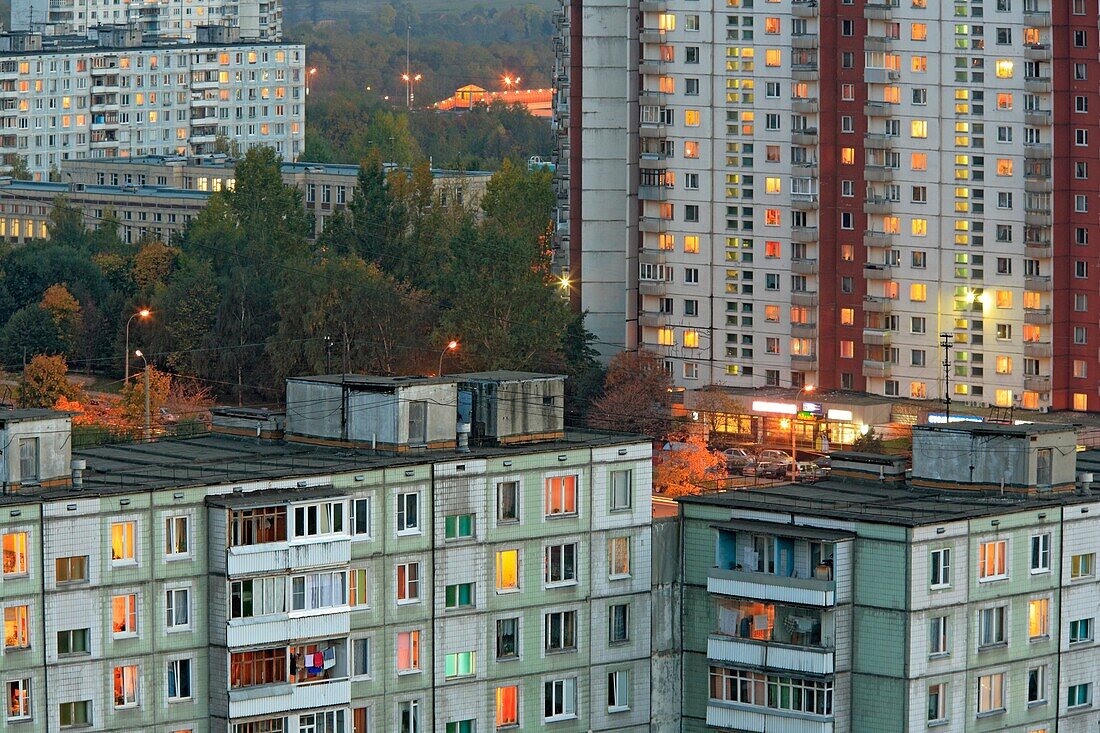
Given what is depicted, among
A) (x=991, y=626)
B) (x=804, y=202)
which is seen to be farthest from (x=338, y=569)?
(x=804, y=202)

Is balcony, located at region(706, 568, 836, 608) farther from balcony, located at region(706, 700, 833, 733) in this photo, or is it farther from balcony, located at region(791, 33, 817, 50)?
balcony, located at region(791, 33, 817, 50)

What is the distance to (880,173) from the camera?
144 metres

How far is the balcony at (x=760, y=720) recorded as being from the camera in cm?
7794

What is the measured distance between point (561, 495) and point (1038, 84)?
63337 mm

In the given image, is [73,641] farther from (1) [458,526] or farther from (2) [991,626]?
(2) [991,626]

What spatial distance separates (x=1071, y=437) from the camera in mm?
82750

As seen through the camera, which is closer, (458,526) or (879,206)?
(458,526)

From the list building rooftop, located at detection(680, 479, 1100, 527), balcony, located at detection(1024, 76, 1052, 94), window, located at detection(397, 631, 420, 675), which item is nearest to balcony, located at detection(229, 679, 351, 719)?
window, located at detection(397, 631, 420, 675)

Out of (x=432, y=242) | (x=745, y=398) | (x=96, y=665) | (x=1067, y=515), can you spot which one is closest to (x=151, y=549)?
(x=96, y=665)

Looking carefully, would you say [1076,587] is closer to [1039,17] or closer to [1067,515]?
[1067,515]

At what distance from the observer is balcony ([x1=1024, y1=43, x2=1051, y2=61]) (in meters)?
136

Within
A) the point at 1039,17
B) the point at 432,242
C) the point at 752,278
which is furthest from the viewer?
the point at 432,242

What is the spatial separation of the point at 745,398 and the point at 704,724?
209 ft

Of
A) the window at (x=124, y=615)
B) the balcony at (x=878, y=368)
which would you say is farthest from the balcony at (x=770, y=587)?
the balcony at (x=878, y=368)
